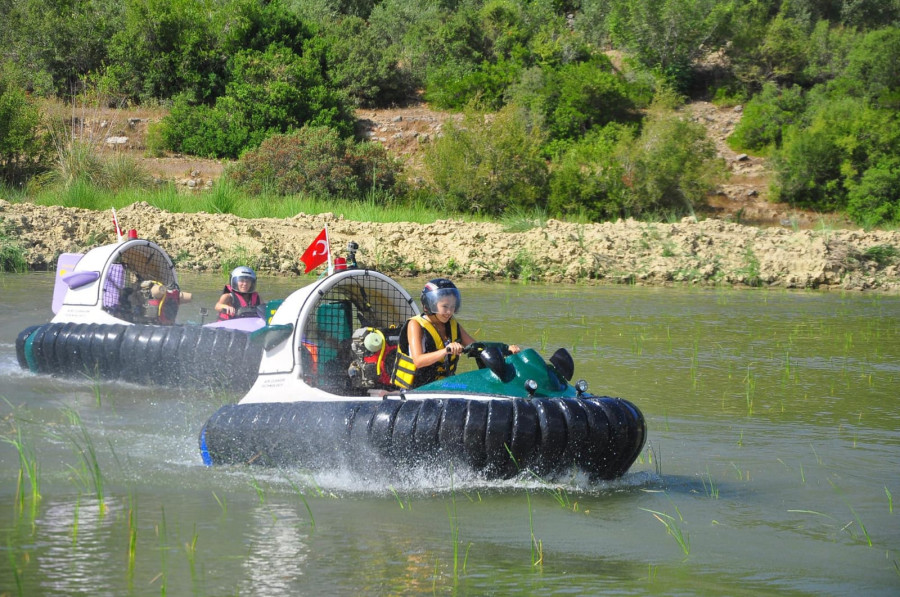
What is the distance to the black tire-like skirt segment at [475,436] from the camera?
225 inches

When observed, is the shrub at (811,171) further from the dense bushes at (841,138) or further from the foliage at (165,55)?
the foliage at (165,55)

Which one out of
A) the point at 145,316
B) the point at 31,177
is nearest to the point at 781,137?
the point at 31,177

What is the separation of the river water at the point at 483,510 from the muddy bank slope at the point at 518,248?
26.9 ft

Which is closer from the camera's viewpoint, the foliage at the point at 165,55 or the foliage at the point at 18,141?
the foliage at the point at 18,141

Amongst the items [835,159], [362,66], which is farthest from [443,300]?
[362,66]

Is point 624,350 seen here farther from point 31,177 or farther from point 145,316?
point 31,177

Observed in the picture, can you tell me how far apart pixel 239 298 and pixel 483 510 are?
491cm

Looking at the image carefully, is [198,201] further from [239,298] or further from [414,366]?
[414,366]

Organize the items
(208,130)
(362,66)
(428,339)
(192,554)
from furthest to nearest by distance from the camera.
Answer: (362,66) → (208,130) → (428,339) → (192,554)

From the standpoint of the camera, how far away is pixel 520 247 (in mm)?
18266

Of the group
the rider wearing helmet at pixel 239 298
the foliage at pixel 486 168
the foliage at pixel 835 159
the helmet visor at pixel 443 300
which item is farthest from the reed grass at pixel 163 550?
the foliage at pixel 835 159

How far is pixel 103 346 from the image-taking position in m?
9.35

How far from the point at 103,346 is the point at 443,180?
17.2 m

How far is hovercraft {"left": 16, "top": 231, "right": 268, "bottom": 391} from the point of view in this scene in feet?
29.2
